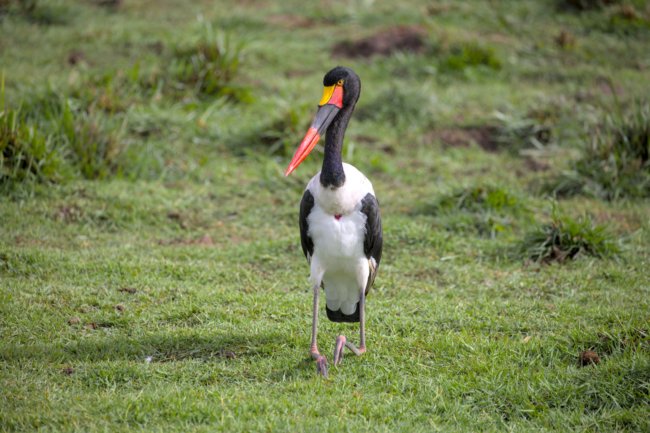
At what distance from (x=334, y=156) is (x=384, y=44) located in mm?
6532

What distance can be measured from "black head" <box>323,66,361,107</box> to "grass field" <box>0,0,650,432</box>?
138 cm

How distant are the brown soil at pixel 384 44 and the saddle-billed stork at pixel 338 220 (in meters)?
6.02

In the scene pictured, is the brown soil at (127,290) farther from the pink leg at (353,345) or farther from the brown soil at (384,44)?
the brown soil at (384,44)

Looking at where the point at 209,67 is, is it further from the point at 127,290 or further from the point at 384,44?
the point at 127,290

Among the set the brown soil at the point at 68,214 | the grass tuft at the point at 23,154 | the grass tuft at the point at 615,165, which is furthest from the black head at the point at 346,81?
the grass tuft at the point at 615,165

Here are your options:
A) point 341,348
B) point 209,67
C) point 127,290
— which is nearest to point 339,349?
point 341,348

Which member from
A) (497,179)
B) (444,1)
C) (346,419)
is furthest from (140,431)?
(444,1)

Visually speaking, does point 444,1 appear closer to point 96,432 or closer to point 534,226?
point 534,226

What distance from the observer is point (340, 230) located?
4.36 meters

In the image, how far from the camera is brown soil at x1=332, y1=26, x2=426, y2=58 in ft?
34.3

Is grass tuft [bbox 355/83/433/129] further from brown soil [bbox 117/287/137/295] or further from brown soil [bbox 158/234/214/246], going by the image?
brown soil [bbox 117/287/137/295]

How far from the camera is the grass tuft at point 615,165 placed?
7172 mm

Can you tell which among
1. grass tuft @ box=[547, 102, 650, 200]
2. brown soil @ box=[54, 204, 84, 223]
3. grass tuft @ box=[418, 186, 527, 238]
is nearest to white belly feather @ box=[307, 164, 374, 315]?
grass tuft @ box=[418, 186, 527, 238]

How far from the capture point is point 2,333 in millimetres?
4523
